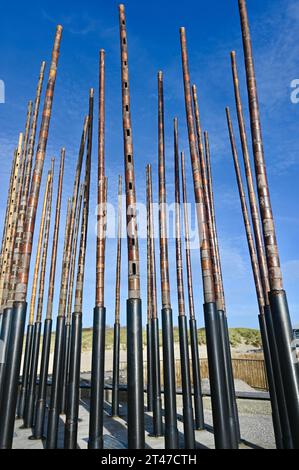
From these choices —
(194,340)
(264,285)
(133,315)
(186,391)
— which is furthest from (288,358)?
(194,340)

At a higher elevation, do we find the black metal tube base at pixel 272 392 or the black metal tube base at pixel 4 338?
the black metal tube base at pixel 4 338

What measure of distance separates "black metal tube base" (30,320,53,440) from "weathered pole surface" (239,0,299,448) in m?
9.20

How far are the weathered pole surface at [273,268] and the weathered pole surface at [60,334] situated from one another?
282 inches

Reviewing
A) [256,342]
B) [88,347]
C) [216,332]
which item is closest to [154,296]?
[216,332]

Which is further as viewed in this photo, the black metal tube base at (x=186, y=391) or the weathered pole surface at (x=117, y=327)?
the weathered pole surface at (x=117, y=327)

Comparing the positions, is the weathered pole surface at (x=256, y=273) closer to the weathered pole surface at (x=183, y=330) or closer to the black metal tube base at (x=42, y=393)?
the weathered pole surface at (x=183, y=330)

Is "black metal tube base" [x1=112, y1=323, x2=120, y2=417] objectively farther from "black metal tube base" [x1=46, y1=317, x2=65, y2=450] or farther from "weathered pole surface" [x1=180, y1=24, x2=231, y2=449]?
"weathered pole surface" [x1=180, y1=24, x2=231, y2=449]

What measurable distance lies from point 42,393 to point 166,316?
19.2 feet

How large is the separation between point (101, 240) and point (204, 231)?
2939 mm

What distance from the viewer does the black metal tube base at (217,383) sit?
5613 millimetres

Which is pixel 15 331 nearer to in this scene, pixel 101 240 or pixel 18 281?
pixel 18 281

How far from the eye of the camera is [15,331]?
626 cm

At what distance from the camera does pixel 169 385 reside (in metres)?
8.92

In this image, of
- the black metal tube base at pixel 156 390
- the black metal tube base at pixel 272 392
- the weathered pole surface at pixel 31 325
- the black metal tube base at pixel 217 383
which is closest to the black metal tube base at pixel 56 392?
the black metal tube base at pixel 156 390
